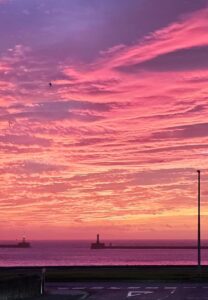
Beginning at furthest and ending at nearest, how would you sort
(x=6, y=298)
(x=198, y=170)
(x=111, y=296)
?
(x=198, y=170) < (x=111, y=296) < (x=6, y=298)

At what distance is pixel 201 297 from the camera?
32250 mm

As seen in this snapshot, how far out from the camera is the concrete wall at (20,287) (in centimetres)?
2796

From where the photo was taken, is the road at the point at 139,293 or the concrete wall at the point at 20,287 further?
the road at the point at 139,293

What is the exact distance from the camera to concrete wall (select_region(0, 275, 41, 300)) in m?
28.0

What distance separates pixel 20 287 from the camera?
29.8 meters

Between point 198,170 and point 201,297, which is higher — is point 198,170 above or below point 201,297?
above

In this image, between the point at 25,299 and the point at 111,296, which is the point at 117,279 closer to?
the point at 111,296

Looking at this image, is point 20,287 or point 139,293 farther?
point 139,293

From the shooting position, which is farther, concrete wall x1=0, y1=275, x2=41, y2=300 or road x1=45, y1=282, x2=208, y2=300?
road x1=45, y1=282, x2=208, y2=300

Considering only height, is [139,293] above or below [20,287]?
below

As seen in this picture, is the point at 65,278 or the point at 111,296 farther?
the point at 65,278

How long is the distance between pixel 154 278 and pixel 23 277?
70.5ft

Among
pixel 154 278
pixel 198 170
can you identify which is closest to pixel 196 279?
pixel 154 278

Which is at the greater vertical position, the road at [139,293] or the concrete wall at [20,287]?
the concrete wall at [20,287]
